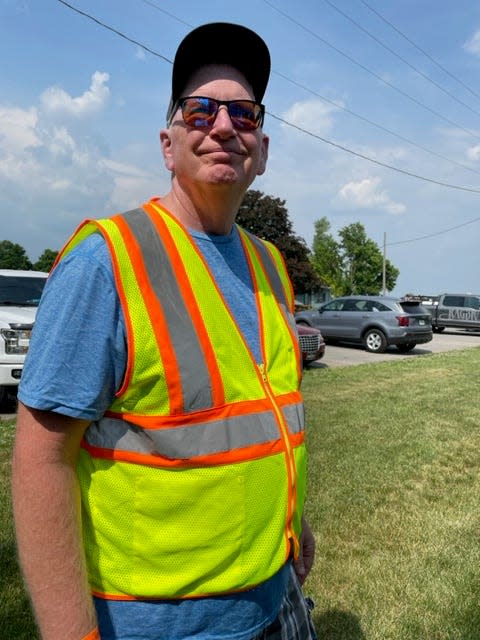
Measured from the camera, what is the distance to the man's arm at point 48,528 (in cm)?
102

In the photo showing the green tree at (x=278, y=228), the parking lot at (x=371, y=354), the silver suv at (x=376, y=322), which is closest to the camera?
the parking lot at (x=371, y=354)

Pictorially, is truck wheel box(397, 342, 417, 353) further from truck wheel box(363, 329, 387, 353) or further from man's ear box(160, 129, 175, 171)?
man's ear box(160, 129, 175, 171)

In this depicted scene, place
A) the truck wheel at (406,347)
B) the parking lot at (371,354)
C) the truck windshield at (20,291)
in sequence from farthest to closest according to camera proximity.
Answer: the truck wheel at (406,347) < the parking lot at (371,354) < the truck windshield at (20,291)

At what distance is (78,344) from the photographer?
102cm

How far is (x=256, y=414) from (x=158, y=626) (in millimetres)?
471

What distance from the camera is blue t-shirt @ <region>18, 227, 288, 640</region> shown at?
3.33ft

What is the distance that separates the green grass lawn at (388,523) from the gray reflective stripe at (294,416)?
2099 mm

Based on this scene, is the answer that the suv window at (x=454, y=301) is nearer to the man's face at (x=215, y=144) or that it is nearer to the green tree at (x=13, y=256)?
the man's face at (x=215, y=144)

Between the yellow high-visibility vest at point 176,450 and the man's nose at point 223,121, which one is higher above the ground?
the man's nose at point 223,121

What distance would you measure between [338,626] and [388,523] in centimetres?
135

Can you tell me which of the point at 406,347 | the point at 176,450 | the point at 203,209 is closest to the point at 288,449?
the point at 176,450

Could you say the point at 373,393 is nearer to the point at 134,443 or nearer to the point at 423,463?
the point at 423,463

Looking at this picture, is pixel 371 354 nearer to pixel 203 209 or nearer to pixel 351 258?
pixel 203 209

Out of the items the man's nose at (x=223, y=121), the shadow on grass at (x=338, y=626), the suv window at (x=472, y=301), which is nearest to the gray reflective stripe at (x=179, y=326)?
the man's nose at (x=223, y=121)
